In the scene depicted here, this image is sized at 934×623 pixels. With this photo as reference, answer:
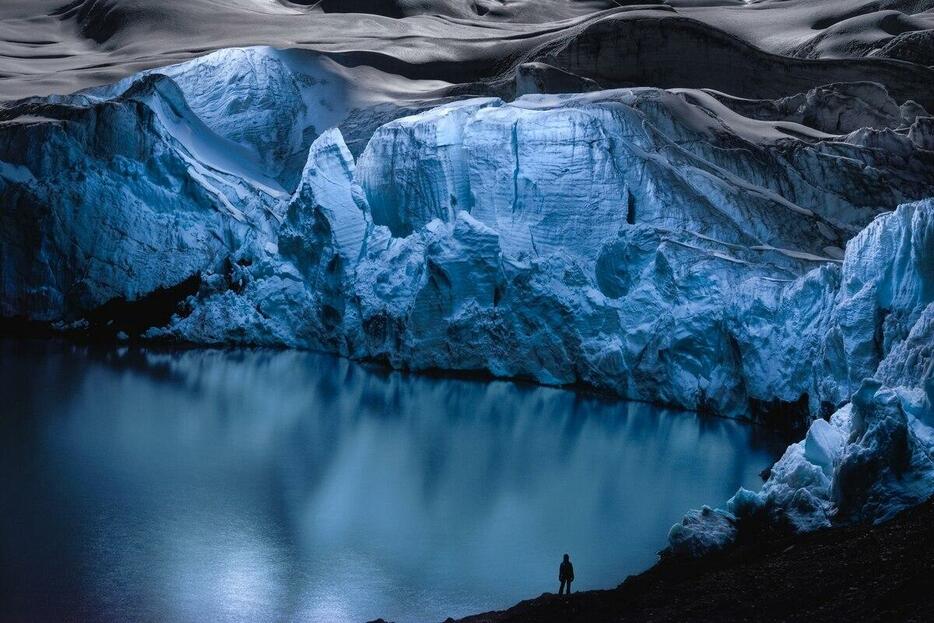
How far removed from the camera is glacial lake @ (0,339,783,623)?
33.9ft

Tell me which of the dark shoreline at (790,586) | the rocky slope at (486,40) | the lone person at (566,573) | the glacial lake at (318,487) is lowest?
the glacial lake at (318,487)

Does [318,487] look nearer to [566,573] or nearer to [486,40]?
[566,573]

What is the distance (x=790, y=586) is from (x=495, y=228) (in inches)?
639

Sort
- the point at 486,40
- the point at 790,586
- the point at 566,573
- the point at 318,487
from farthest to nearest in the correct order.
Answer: the point at 486,40 < the point at 318,487 < the point at 566,573 < the point at 790,586

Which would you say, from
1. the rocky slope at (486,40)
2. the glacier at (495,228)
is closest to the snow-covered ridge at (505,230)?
the glacier at (495,228)

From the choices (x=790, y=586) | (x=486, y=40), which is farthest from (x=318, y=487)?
(x=486, y=40)

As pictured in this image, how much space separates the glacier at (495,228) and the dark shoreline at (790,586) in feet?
26.5

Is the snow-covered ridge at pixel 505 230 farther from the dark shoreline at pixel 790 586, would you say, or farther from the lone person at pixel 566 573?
the lone person at pixel 566 573

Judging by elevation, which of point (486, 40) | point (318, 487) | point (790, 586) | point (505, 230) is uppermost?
point (486, 40)

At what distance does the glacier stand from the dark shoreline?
8084mm

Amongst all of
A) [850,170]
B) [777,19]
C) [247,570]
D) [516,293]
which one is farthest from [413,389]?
[777,19]

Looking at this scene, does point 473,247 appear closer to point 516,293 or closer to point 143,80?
point 516,293

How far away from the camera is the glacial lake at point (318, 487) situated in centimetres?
1034

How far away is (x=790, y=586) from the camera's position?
28.1 ft
